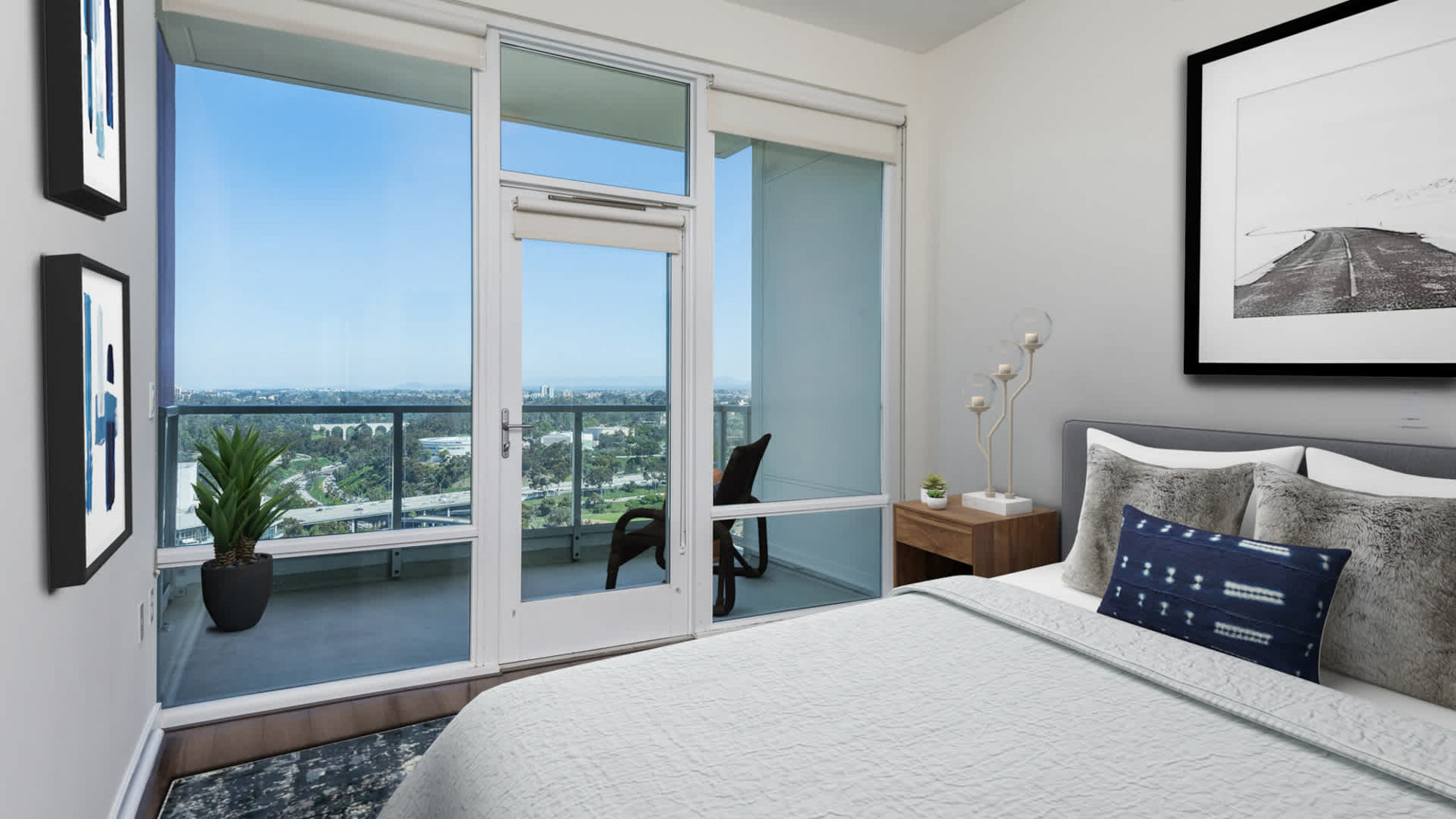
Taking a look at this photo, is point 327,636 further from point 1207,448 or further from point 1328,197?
point 1328,197

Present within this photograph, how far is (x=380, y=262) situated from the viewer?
2895 millimetres

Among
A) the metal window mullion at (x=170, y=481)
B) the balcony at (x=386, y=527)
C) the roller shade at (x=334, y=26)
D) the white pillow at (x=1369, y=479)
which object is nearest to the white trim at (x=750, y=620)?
the balcony at (x=386, y=527)

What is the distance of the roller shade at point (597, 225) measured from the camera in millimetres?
3105

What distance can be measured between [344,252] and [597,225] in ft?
3.20

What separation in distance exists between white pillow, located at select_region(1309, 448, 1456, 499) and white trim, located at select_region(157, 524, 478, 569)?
9.21 feet

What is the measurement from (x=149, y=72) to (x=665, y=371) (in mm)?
2032

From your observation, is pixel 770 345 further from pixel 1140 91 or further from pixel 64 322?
pixel 64 322

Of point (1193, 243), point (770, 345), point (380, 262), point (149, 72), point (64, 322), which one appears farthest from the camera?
point (770, 345)

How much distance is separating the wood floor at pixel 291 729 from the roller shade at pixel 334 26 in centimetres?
224

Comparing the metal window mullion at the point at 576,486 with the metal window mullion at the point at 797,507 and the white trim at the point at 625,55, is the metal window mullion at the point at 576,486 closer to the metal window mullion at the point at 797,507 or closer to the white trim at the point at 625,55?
the metal window mullion at the point at 797,507

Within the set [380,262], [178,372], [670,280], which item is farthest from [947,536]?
[178,372]

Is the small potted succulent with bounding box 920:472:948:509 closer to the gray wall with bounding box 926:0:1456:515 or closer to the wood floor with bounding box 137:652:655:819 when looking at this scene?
the gray wall with bounding box 926:0:1456:515

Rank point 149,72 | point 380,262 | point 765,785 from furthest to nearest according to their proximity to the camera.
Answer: point 380,262
point 149,72
point 765,785

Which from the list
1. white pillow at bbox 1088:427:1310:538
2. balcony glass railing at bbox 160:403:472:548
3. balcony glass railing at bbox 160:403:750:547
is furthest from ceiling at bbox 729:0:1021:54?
balcony glass railing at bbox 160:403:472:548
